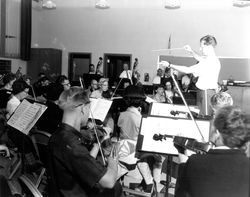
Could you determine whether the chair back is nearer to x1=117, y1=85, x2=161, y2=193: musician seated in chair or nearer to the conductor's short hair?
x1=117, y1=85, x2=161, y2=193: musician seated in chair

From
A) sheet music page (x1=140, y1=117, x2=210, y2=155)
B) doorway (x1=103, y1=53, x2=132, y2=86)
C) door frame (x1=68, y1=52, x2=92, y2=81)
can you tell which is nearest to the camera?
sheet music page (x1=140, y1=117, x2=210, y2=155)

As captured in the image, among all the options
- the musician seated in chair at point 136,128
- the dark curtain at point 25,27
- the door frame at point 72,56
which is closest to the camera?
the musician seated in chair at point 136,128

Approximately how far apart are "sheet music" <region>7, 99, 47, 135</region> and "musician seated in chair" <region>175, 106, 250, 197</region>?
1.51 meters

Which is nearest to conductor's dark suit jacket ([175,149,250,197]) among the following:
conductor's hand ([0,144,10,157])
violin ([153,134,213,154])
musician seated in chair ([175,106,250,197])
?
musician seated in chair ([175,106,250,197])

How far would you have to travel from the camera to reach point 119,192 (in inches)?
89.3

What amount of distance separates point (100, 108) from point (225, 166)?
231 cm

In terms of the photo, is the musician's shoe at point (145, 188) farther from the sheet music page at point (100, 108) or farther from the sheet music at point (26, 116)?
the sheet music at point (26, 116)

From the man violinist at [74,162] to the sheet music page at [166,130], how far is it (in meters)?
0.71

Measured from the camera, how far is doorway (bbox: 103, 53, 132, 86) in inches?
432

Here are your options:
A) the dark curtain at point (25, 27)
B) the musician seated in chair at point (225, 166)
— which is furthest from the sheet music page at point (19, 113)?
the dark curtain at point (25, 27)

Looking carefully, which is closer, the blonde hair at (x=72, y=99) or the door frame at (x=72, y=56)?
the blonde hair at (x=72, y=99)

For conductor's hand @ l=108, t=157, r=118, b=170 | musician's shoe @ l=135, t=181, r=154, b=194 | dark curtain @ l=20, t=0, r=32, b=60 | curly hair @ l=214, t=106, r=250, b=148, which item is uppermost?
dark curtain @ l=20, t=0, r=32, b=60

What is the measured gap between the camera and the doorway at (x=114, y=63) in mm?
10961

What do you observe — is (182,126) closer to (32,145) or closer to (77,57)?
(32,145)
